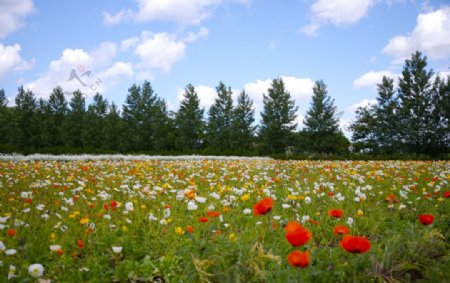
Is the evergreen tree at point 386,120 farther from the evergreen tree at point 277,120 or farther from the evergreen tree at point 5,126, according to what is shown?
the evergreen tree at point 5,126

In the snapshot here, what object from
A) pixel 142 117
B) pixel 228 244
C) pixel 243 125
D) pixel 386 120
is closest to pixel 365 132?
pixel 386 120

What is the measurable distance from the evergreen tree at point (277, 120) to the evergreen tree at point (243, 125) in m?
1.50

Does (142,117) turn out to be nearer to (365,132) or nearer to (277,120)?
(277,120)

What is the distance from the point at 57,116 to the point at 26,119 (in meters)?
4.03

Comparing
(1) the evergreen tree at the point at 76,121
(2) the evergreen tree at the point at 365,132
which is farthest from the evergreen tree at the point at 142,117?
(2) the evergreen tree at the point at 365,132

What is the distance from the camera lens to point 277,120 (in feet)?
111

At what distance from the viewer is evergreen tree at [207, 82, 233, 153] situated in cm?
3519

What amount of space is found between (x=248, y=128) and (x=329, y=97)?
9.61 m

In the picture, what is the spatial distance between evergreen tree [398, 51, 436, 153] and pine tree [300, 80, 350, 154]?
6.56 meters

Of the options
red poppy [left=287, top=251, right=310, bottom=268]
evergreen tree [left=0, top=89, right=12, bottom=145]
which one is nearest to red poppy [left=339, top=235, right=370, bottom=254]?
red poppy [left=287, top=251, right=310, bottom=268]

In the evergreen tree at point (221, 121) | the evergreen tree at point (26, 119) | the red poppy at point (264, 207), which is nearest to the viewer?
the red poppy at point (264, 207)

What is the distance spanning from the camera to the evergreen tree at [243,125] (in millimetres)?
34250

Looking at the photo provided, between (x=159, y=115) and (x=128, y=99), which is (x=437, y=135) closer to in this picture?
(x=159, y=115)

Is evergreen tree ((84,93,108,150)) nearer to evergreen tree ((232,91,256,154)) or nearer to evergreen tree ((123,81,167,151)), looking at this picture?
evergreen tree ((123,81,167,151))
